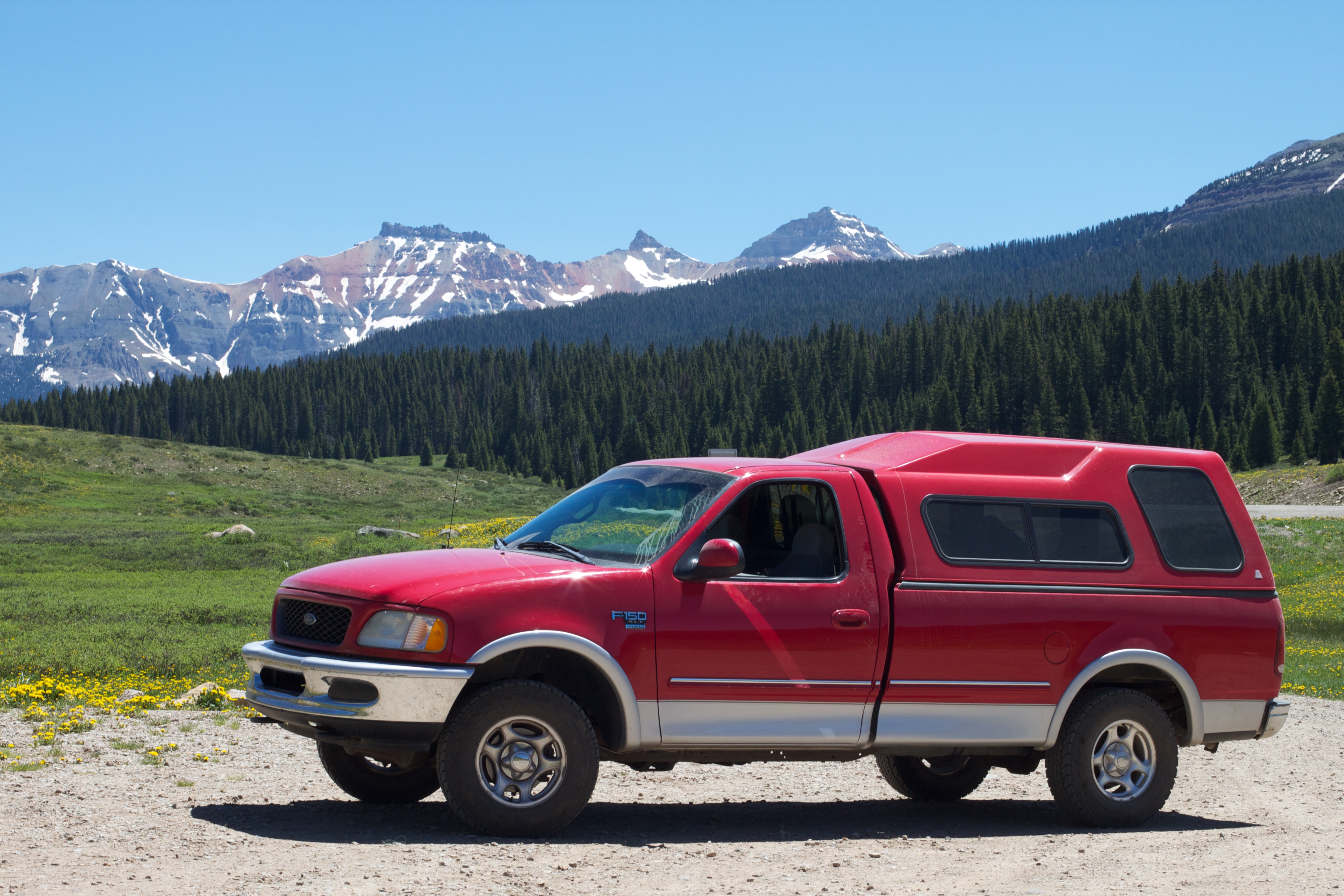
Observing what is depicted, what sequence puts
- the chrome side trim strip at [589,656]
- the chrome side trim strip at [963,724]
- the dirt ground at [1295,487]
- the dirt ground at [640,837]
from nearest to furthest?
the dirt ground at [640,837], the chrome side trim strip at [589,656], the chrome side trim strip at [963,724], the dirt ground at [1295,487]

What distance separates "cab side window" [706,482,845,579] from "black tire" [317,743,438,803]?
102 inches

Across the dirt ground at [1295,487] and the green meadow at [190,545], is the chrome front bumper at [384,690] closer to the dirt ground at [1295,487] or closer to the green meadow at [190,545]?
the green meadow at [190,545]

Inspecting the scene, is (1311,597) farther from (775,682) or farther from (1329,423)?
(1329,423)

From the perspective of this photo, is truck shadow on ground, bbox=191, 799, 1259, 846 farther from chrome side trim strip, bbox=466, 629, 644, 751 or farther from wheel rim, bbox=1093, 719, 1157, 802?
chrome side trim strip, bbox=466, 629, 644, 751

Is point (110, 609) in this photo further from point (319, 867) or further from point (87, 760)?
point (319, 867)

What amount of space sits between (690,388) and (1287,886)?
528 feet

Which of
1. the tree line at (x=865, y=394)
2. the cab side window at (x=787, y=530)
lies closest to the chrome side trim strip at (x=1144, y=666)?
the cab side window at (x=787, y=530)

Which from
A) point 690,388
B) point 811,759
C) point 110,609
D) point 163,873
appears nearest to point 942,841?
point 811,759

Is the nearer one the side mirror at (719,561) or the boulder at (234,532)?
the side mirror at (719,561)

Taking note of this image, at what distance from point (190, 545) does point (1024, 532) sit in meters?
43.1

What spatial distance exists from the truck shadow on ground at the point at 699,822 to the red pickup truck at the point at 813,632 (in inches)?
11.6

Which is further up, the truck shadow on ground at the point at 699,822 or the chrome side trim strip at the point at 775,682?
the chrome side trim strip at the point at 775,682

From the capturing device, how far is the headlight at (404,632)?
6.69 metres

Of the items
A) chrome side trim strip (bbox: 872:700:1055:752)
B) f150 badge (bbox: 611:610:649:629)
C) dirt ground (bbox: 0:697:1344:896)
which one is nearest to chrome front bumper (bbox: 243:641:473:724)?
dirt ground (bbox: 0:697:1344:896)
